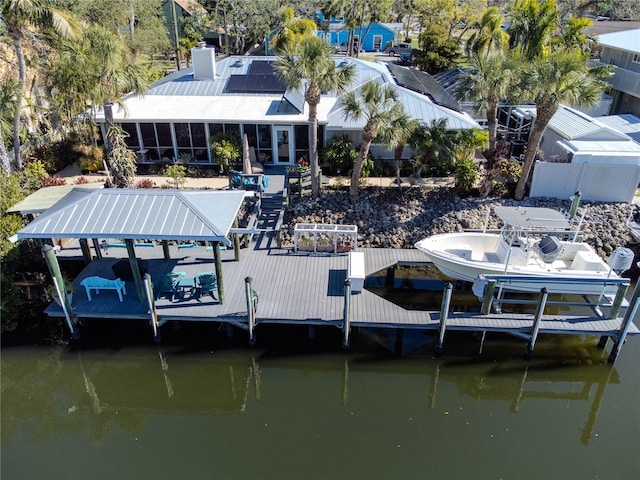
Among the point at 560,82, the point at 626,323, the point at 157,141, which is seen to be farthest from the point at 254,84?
the point at 626,323

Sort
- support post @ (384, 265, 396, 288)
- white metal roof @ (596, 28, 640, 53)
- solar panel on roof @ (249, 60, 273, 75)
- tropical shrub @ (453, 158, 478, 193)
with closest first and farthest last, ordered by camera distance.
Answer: support post @ (384, 265, 396, 288) < tropical shrub @ (453, 158, 478, 193) < solar panel on roof @ (249, 60, 273, 75) < white metal roof @ (596, 28, 640, 53)

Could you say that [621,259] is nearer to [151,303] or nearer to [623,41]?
[151,303]

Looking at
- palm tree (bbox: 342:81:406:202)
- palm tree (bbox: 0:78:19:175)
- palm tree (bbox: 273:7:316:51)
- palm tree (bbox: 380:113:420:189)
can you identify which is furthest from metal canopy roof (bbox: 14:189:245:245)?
palm tree (bbox: 273:7:316:51)

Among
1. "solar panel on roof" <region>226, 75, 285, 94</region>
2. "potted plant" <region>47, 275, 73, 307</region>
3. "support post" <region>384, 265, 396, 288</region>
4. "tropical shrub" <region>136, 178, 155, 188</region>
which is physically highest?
"solar panel on roof" <region>226, 75, 285, 94</region>

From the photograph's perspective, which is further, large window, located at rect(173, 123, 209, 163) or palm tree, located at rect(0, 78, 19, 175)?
large window, located at rect(173, 123, 209, 163)

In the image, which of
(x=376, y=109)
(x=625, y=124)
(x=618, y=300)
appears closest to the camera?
→ (x=618, y=300)

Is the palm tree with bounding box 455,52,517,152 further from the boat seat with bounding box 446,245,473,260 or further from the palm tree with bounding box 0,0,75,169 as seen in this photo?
the palm tree with bounding box 0,0,75,169
